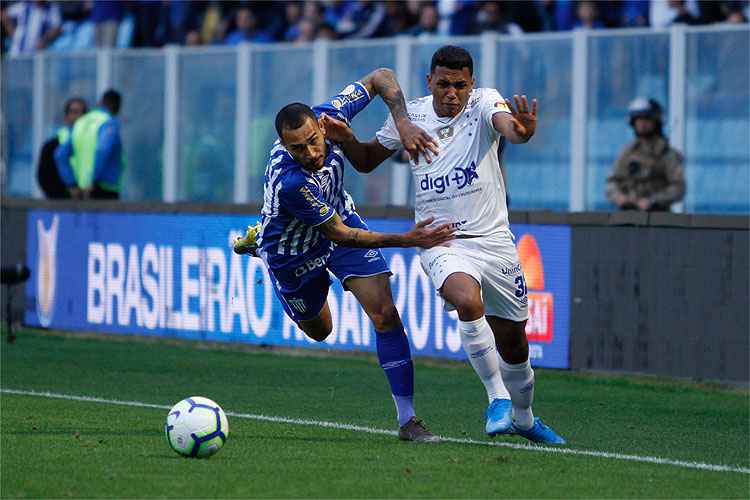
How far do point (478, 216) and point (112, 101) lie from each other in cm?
910

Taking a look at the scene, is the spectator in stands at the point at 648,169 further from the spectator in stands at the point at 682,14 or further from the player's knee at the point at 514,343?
the player's knee at the point at 514,343

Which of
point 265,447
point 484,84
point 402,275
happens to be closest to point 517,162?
point 484,84

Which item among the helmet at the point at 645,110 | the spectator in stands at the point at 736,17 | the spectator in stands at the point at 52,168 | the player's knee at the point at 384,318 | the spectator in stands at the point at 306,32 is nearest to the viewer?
the player's knee at the point at 384,318

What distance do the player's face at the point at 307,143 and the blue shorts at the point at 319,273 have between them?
0.75 m

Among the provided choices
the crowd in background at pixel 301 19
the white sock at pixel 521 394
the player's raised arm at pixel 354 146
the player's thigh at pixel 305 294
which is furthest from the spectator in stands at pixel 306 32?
the white sock at pixel 521 394

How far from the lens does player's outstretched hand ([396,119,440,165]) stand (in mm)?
9172

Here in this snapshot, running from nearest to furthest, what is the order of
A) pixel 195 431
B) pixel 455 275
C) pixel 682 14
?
1. pixel 195 431
2. pixel 455 275
3. pixel 682 14

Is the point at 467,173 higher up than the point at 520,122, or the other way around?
the point at 520,122

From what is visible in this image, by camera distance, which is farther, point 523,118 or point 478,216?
point 478,216

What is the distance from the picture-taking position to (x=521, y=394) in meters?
9.17

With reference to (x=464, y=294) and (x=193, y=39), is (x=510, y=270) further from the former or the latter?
(x=193, y=39)

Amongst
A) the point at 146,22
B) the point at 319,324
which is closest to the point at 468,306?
the point at 319,324

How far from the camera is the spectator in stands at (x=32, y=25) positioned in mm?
22531

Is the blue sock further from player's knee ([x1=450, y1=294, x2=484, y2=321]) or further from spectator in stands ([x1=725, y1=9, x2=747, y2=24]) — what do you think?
spectator in stands ([x1=725, y1=9, x2=747, y2=24])
